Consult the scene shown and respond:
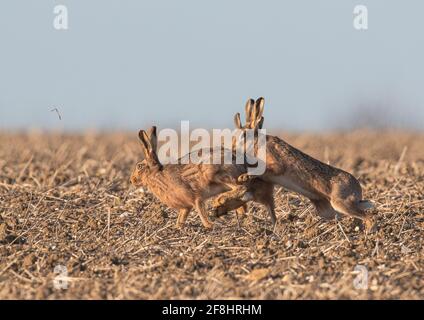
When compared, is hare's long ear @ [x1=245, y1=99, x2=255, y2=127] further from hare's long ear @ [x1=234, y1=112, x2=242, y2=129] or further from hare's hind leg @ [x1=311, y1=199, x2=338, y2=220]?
hare's hind leg @ [x1=311, y1=199, x2=338, y2=220]

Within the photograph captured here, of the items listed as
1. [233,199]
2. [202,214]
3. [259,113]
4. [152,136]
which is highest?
[259,113]

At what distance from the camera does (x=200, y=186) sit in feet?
26.7

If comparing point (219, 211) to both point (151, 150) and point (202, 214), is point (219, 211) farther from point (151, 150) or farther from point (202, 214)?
point (151, 150)

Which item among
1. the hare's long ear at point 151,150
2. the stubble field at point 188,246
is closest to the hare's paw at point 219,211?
the stubble field at point 188,246

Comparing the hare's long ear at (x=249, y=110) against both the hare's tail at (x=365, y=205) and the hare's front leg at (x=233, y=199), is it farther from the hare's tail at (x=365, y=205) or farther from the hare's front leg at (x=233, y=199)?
the hare's tail at (x=365, y=205)

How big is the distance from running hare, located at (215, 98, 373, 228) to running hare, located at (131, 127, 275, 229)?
199mm

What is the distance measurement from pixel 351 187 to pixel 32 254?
281 centimetres

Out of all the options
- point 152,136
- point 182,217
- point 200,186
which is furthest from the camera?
point 152,136

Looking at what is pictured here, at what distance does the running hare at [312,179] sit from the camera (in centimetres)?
812

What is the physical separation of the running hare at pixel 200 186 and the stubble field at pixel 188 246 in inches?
9.3

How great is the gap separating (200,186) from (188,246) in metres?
0.66

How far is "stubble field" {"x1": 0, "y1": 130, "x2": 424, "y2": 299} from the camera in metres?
6.56
